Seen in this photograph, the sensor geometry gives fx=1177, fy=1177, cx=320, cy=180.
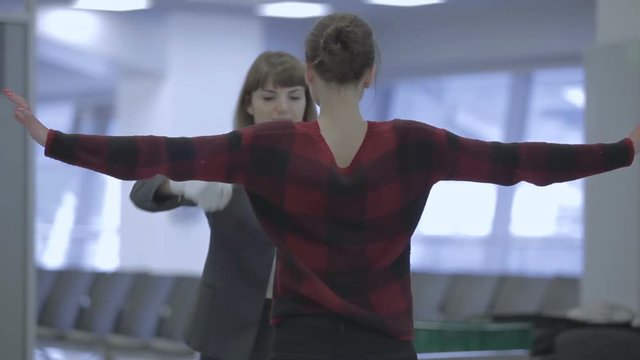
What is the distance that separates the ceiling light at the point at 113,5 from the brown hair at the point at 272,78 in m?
10.3

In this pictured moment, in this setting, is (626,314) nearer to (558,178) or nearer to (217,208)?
(217,208)

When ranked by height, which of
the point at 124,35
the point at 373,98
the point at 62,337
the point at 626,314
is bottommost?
the point at 62,337

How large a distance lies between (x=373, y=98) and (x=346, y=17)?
410 mm

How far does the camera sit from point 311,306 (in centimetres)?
190

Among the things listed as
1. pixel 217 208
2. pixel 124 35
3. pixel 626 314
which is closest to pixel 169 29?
pixel 124 35

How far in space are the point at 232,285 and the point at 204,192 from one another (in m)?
0.28

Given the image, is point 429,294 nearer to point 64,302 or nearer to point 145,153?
point 64,302

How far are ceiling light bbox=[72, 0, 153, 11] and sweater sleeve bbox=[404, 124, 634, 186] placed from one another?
37.2ft

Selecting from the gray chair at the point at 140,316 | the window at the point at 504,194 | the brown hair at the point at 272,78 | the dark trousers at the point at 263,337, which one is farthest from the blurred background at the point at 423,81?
the dark trousers at the point at 263,337

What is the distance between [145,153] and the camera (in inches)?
74.0

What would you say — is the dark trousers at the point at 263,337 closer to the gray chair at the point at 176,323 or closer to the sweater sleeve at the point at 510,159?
the sweater sleeve at the point at 510,159

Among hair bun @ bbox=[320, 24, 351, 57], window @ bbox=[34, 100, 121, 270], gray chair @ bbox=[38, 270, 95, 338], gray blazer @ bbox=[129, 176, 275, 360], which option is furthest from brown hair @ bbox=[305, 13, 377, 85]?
window @ bbox=[34, 100, 121, 270]

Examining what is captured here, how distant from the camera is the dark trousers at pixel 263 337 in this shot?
2797 mm

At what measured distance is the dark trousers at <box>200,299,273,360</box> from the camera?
9.18 ft
